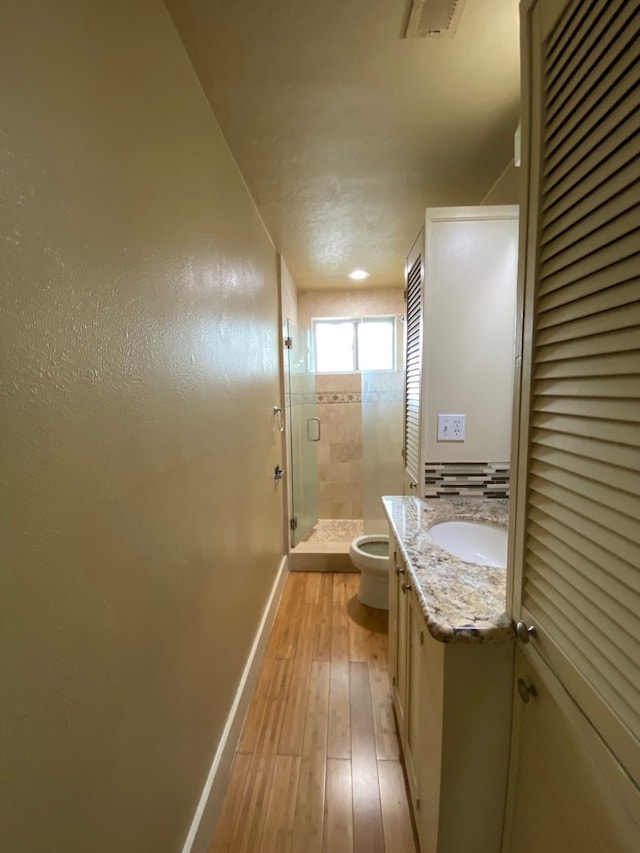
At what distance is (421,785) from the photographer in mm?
1002

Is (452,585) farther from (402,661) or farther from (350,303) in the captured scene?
(350,303)

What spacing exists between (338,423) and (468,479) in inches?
75.6

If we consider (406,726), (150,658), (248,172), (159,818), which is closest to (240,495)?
(150,658)

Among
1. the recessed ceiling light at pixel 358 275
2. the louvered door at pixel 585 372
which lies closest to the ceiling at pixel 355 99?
the louvered door at pixel 585 372

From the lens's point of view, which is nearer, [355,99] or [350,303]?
[355,99]

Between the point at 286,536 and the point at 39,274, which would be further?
the point at 286,536

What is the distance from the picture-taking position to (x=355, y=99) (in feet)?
3.92

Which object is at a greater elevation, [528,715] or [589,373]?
[589,373]

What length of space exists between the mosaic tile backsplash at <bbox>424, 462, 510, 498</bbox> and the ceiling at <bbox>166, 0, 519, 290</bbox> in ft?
4.48

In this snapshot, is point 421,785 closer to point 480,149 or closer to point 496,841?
point 496,841

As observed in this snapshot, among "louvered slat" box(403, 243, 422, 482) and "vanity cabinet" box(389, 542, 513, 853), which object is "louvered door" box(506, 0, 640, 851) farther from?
"louvered slat" box(403, 243, 422, 482)

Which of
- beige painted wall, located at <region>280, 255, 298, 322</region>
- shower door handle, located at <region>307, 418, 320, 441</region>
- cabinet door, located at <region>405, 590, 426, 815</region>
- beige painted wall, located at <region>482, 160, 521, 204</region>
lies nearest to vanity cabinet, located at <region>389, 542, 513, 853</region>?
cabinet door, located at <region>405, 590, 426, 815</region>

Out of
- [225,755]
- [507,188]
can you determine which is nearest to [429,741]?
[225,755]

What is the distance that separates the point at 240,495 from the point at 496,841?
1.26 m
